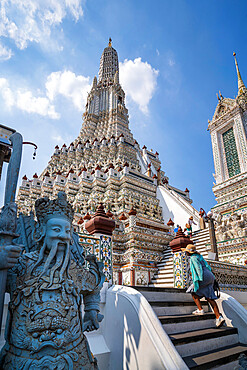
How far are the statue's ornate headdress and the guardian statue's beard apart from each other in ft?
0.81

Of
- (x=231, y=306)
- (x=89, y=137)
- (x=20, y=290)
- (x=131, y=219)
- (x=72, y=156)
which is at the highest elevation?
(x=89, y=137)

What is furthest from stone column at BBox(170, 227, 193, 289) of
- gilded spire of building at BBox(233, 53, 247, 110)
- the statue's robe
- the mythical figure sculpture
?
gilded spire of building at BBox(233, 53, 247, 110)

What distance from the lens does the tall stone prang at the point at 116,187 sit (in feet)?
28.9

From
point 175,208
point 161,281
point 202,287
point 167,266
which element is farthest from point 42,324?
point 175,208

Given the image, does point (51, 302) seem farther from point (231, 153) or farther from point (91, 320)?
point (231, 153)

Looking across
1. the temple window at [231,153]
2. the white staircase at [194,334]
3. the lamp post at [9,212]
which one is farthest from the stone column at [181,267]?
the temple window at [231,153]

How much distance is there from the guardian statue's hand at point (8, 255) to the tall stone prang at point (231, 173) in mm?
9457

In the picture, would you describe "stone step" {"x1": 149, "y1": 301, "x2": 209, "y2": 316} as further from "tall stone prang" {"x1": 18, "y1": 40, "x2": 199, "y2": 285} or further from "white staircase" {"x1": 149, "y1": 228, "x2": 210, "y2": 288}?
"tall stone prang" {"x1": 18, "y1": 40, "x2": 199, "y2": 285}

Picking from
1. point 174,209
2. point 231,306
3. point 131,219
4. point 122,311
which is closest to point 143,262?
point 131,219

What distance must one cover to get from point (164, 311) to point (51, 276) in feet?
8.59

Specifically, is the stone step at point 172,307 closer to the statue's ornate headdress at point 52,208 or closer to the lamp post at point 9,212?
the statue's ornate headdress at point 52,208

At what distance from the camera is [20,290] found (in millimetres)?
1836

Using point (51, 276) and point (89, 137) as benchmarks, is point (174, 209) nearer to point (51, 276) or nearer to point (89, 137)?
point (51, 276)

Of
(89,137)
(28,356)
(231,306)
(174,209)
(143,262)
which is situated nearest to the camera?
(28,356)
